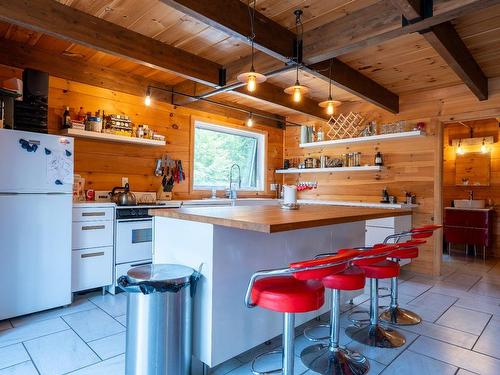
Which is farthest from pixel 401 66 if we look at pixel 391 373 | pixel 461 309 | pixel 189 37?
pixel 391 373

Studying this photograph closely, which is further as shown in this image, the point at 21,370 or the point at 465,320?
the point at 465,320

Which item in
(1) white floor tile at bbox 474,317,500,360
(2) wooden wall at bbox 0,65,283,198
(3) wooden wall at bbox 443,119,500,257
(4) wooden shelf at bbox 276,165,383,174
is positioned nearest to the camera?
(1) white floor tile at bbox 474,317,500,360

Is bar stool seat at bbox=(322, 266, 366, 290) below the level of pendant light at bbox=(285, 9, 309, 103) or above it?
below

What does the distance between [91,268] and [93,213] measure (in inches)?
21.8

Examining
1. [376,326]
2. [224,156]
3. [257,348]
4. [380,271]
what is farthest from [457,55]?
[224,156]

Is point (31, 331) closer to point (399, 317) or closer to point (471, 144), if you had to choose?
point (399, 317)

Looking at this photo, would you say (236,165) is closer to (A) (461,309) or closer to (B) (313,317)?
(B) (313,317)

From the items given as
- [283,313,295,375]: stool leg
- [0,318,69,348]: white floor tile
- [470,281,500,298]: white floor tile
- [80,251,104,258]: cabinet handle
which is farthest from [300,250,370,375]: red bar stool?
[470,281,500,298]: white floor tile

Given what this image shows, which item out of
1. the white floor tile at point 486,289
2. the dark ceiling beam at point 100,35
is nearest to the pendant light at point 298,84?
the dark ceiling beam at point 100,35

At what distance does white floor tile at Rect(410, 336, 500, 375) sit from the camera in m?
2.02

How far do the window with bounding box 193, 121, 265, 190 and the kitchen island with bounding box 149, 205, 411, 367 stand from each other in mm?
2740

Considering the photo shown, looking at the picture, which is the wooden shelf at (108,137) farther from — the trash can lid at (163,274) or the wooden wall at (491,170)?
the wooden wall at (491,170)

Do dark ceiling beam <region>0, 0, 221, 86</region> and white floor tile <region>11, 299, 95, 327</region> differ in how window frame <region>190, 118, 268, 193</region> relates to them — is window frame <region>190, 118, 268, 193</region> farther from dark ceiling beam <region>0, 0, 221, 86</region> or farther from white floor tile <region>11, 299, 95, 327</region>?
white floor tile <region>11, 299, 95, 327</region>

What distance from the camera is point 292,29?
8.96ft
